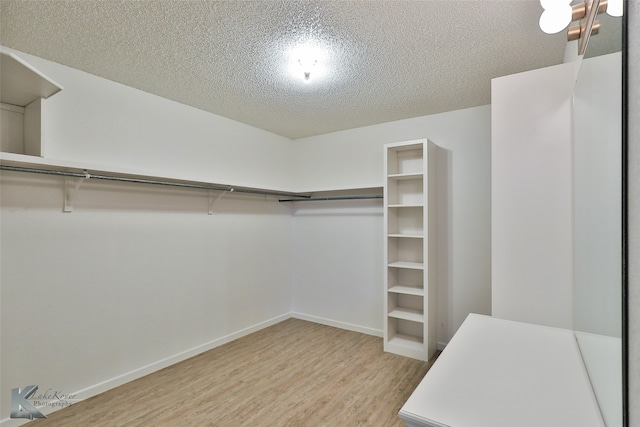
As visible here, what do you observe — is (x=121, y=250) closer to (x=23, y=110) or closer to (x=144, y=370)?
(x=144, y=370)

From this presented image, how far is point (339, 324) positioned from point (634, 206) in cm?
372

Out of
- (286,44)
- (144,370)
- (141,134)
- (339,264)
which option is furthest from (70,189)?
(339,264)

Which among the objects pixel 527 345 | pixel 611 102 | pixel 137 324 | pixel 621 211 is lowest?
pixel 137 324

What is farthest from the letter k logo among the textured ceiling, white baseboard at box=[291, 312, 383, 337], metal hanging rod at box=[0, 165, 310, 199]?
white baseboard at box=[291, 312, 383, 337]

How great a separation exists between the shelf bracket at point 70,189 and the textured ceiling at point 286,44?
855 millimetres

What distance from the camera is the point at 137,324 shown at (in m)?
2.74

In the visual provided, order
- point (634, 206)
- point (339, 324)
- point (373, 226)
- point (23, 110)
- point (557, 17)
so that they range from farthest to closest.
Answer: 1. point (339, 324)
2. point (373, 226)
3. point (23, 110)
4. point (557, 17)
5. point (634, 206)

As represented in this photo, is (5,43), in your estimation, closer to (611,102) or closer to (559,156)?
(611,102)

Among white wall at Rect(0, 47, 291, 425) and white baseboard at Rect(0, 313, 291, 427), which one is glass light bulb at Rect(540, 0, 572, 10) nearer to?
white wall at Rect(0, 47, 291, 425)

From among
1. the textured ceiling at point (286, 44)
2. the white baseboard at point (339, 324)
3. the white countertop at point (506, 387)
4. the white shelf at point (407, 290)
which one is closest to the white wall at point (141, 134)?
the textured ceiling at point (286, 44)

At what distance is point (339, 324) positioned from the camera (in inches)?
157

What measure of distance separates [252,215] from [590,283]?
3.32 m

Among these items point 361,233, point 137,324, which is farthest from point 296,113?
point 137,324

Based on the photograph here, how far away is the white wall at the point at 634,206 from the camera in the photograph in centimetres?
55
